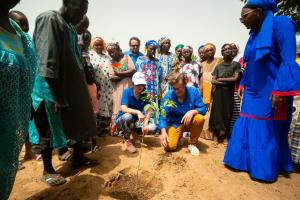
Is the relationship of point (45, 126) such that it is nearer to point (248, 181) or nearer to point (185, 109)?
point (185, 109)

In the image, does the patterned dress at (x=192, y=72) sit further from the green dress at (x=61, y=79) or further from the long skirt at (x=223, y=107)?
the green dress at (x=61, y=79)

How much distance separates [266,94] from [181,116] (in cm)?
142

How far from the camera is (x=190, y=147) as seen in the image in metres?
3.50

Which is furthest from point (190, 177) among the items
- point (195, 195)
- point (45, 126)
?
point (45, 126)

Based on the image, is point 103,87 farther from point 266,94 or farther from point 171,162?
point 266,94

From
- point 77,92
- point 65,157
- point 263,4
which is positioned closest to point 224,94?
point 263,4

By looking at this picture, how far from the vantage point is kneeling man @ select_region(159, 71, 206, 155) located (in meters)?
3.34

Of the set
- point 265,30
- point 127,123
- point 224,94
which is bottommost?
point 127,123

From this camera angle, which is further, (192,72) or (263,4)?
(192,72)

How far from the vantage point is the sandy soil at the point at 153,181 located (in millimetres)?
2293

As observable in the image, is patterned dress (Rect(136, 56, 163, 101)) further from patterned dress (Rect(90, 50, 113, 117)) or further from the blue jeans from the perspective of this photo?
the blue jeans

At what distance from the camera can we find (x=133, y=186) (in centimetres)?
247

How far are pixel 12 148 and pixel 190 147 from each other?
269 cm

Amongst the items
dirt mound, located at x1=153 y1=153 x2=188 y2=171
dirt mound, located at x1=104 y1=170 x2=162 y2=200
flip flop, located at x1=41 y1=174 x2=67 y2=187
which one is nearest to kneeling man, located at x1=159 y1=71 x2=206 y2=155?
dirt mound, located at x1=153 y1=153 x2=188 y2=171
